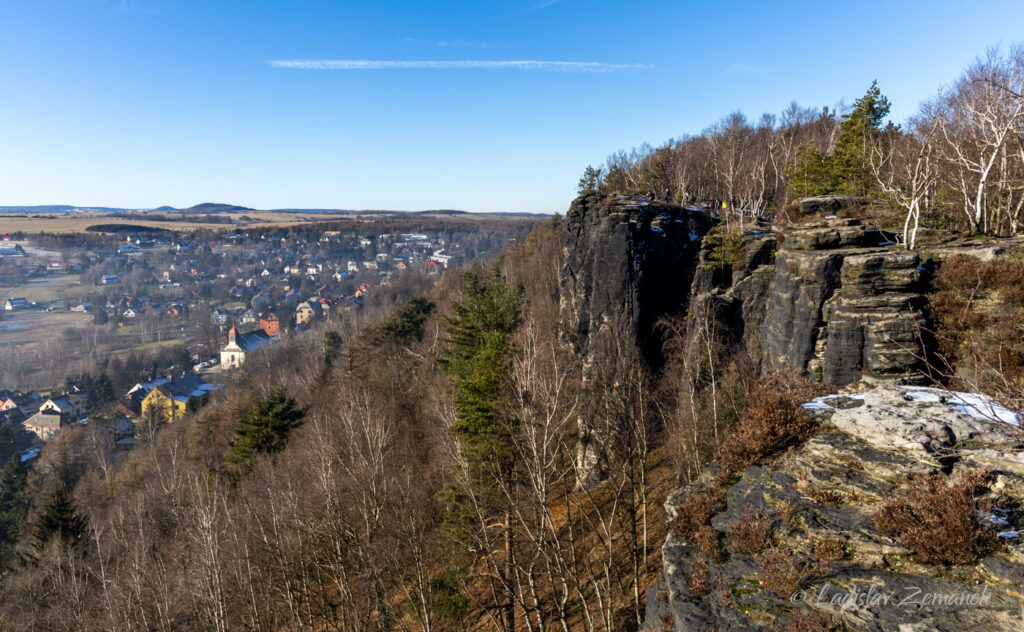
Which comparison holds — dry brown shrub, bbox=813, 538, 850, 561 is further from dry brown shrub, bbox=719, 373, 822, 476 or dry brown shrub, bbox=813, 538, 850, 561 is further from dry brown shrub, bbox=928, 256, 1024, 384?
dry brown shrub, bbox=928, 256, 1024, 384

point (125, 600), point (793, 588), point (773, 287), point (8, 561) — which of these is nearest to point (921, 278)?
point (773, 287)

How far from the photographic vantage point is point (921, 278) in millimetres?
12766

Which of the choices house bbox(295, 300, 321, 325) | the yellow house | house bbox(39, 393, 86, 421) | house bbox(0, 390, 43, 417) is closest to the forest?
the yellow house

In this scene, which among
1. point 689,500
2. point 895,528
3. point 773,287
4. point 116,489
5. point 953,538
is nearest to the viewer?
point 953,538

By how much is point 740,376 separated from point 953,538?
14202 millimetres

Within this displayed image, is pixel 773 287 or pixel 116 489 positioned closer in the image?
pixel 773 287

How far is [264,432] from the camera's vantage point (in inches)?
1236

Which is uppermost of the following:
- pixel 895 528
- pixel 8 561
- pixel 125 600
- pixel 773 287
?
pixel 773 287

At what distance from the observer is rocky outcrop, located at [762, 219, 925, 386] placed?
1248 cm

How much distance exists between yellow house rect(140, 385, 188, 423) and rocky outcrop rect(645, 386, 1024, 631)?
76281mm

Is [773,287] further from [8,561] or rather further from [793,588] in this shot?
[8,561]

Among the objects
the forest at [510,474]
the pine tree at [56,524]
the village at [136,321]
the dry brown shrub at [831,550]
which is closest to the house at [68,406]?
the village at [136,321]

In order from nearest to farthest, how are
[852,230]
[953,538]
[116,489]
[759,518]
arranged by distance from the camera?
[953,538], [759,518], [852,230], [116,489]

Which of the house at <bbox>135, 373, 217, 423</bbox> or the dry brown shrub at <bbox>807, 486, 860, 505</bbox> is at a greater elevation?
the dry brown shrub at <bbox>807, 486, 860, 505</bbox>
